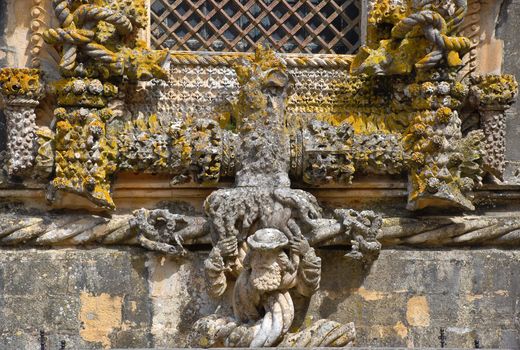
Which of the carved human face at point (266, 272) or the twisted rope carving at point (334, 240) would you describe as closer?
the carved human face at point (266, 272)

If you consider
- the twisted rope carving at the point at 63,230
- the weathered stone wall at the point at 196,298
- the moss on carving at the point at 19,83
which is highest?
the moss on carving at the point at 19,83

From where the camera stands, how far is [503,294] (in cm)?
859

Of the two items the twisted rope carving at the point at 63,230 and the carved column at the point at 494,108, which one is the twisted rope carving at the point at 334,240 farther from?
the carved column at the point at 494,108

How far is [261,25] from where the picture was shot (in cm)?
893

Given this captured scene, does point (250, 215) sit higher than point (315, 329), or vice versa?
point (250, 215)

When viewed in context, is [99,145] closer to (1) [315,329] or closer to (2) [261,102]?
(2) [261,102]

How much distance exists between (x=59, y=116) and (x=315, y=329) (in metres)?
1.94

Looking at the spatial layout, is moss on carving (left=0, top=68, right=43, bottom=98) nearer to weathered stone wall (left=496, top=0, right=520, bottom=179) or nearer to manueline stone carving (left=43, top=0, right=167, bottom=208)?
manueline stone carving (left=43, top=0, right=167, bottom=208)

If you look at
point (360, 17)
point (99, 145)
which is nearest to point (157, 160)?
point (99, 145)

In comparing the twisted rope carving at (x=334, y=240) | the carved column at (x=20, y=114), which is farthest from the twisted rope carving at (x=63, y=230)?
the carved column at (x=20, y=114)

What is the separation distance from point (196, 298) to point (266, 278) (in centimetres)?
60

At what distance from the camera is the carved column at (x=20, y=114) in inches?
326

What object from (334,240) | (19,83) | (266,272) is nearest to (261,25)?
(334,240)

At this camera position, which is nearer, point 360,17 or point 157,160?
point 157,160
